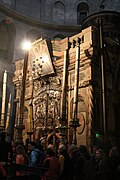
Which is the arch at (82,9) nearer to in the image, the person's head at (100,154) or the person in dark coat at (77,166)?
the person's head at (100,154)

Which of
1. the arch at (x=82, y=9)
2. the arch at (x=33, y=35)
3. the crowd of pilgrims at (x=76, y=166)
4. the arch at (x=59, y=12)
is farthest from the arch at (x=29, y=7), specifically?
the crowd of pilgrims at (x=76, y=166)

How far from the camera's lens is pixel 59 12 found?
833 inches

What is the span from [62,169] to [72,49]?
6.33 meters

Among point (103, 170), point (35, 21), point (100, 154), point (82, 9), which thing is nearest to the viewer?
point (103, 170)

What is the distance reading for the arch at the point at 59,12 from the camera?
819 inches

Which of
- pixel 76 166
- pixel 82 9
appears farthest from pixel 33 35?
pixel 76 166

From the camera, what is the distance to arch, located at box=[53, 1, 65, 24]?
2080cm

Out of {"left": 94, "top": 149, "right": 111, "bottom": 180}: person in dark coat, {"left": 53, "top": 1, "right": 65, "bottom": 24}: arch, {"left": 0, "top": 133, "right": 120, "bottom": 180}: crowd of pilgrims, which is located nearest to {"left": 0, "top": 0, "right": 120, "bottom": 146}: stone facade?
{"left": 53, "top": 1, "right": 65, "bottom": 24}: arch

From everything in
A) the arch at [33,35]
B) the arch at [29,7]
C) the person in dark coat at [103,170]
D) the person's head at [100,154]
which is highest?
the arch at [29,7]

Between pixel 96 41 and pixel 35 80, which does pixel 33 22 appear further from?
pixel 96 41

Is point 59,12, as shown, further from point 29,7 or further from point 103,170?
point 103,170

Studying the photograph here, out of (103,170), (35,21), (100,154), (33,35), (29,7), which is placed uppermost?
(29,7)

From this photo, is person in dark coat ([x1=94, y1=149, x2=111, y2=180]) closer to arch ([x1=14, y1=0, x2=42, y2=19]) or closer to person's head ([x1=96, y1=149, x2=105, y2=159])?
person's head ([x1=96, y1=149, x2=105, y2=159])

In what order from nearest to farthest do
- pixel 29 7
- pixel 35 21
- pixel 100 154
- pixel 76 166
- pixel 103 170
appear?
pixel 103 170
pixel 76 166
pixel 100 154
pixel 35 21
pixel 29 7
